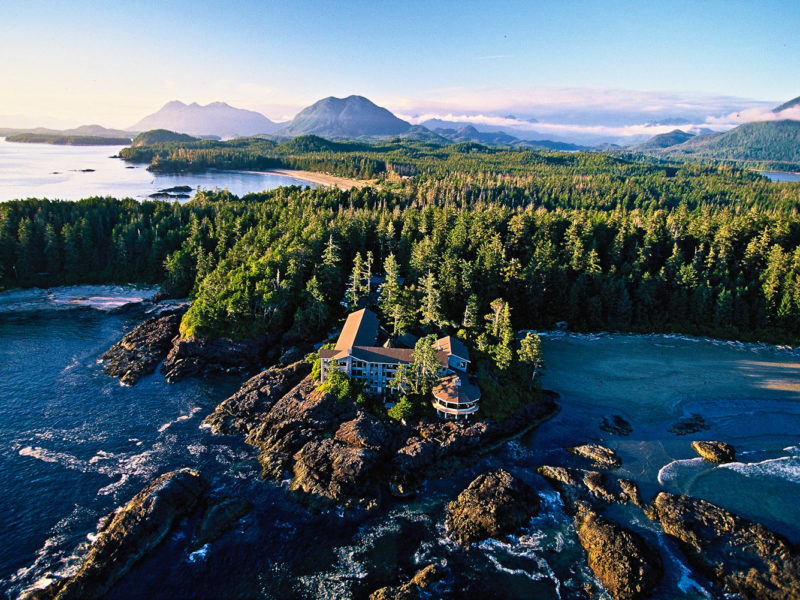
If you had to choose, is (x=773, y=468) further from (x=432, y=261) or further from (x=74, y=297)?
(x=74, y=297)

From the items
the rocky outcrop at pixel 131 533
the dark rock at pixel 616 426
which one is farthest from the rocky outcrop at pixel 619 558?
the rocky outcrop at pixel 131 533

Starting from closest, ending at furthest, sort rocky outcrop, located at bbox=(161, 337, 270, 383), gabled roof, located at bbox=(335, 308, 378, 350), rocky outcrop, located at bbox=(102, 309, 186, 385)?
gabled roof, located at bbox=(335, 308, 378, 350) → rocky outcrop, located at bbox=(102, 309, 186, 385) → rocky outcrop, located at bbox=(161, 337, 270, 383)

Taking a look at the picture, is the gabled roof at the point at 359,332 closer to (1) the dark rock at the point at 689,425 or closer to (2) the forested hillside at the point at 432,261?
(2) the forested hillside at the point at 432,261

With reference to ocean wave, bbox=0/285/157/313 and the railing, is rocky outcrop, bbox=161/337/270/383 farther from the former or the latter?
ocean wave, bbox=0/285/157/313

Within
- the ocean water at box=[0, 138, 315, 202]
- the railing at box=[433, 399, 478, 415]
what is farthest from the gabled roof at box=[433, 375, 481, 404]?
the ocean water at box=[0, 138, 315, 202]

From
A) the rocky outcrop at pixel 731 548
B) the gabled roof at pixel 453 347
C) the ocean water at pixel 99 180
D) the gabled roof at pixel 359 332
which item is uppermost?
the ocean water at pixel 99 180

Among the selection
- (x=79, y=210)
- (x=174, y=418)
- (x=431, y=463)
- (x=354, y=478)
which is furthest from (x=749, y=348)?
(x=79, y=210)
